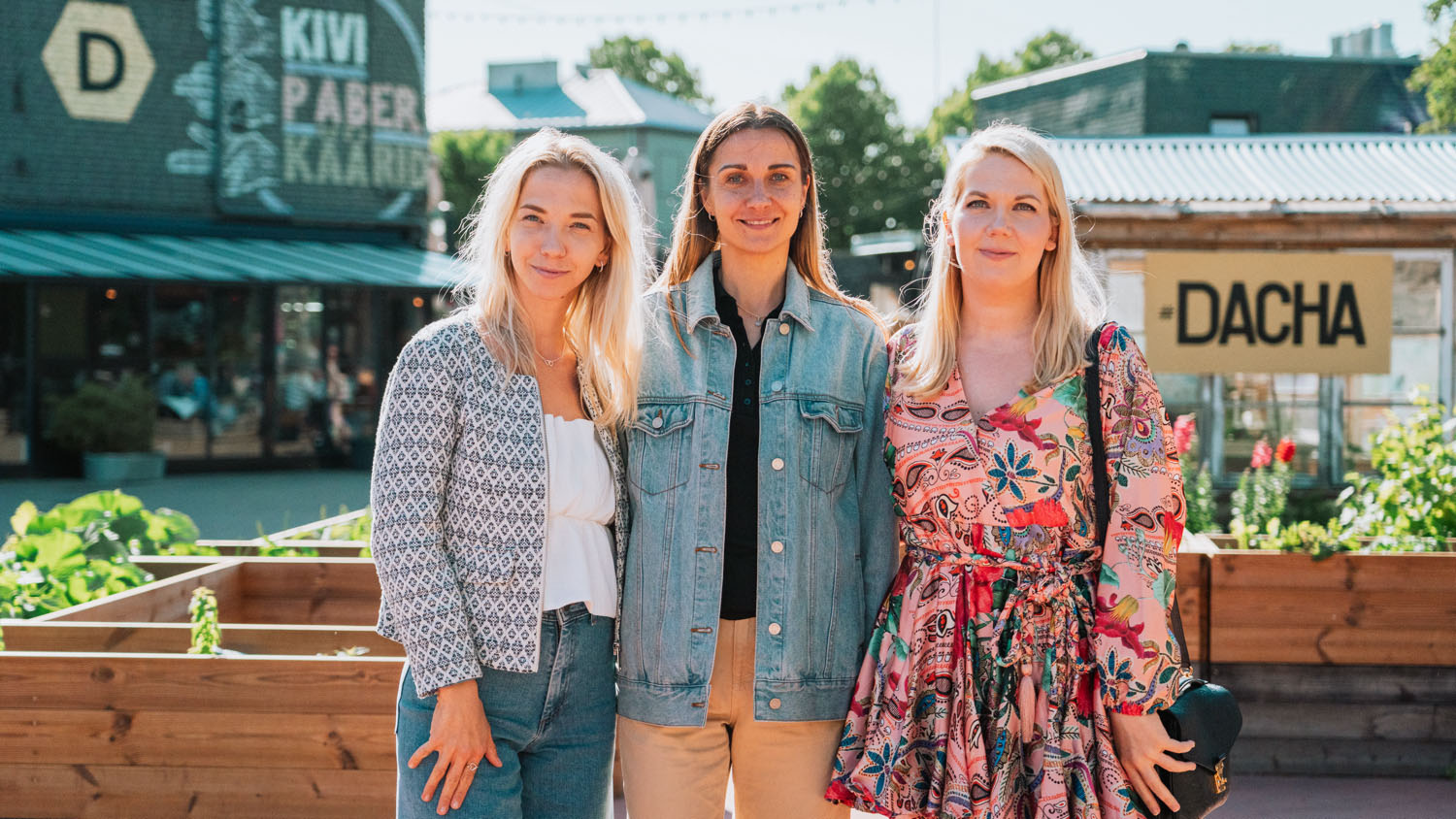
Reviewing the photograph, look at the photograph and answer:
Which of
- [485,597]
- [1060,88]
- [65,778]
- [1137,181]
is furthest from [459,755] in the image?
[1060,88]

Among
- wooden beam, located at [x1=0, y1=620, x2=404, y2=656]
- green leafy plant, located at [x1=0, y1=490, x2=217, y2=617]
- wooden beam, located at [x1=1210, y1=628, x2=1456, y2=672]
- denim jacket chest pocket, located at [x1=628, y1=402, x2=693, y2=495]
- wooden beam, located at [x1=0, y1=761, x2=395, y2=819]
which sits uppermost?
denim jacket chest pocket, located at [x1=628, y1=402, x2=693, y2=495]

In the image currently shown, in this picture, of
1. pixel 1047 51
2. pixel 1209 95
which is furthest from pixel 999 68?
pixel 1209 95

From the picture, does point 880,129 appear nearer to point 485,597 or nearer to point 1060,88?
point 1060,88

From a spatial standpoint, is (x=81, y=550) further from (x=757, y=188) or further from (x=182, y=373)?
(x=182, y=373)

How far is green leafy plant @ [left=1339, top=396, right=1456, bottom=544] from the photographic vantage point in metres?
4.97

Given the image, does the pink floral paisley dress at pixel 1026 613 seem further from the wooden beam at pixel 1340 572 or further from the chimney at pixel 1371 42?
the chimney at pixel 1371 42

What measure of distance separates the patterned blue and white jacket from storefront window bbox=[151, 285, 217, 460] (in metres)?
14.7

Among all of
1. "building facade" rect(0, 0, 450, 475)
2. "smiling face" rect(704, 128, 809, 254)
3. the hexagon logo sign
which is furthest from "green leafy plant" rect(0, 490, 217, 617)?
the hexagon logo sign

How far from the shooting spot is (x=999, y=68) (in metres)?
54.3

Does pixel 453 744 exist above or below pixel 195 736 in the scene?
above

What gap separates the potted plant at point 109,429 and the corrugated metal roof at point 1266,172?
1013 cm

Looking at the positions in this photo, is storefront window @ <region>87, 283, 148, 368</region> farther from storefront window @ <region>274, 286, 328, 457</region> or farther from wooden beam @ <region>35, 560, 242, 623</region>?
wooden beam @ <region>35, 560, 242, 623</region>

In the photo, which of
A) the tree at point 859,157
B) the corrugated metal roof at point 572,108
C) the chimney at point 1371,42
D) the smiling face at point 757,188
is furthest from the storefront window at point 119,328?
the tree at point 859,157

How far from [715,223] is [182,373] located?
1467cm
